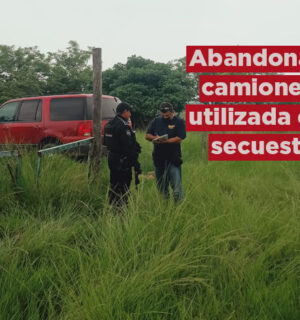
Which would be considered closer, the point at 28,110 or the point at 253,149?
the point at 253,149

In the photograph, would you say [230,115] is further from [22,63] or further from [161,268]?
[22,63]

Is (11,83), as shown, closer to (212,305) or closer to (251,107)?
(251,107)

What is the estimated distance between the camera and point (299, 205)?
4004 millimetres

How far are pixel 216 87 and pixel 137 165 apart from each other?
4.45 meters

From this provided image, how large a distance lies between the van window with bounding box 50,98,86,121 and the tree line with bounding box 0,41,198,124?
1639 cm

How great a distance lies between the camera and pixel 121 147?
191 inches

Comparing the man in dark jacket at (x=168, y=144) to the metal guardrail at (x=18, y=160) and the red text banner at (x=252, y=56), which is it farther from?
the red text banner at (x=252, y=56)

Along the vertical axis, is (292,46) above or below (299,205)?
above

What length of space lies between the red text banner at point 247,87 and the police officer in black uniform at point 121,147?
3898mm

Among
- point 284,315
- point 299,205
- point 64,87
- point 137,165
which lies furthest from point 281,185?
point 64,87

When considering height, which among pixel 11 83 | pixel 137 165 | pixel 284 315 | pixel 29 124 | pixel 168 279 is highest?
pixel 11 83

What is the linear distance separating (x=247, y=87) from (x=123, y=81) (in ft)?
64.6

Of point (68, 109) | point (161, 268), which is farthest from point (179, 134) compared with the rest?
point (68, 109)

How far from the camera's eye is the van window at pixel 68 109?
8219mm
